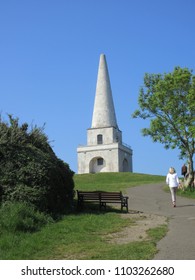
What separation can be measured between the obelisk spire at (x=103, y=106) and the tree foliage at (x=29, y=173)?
48.2 meters

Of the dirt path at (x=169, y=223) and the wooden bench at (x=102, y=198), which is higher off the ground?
the wooden bench at (x=102, y=198)

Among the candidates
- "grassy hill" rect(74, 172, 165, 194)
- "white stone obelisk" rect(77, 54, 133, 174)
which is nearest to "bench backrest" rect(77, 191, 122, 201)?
"grassy hill" rect(74, 172, 165, 194)

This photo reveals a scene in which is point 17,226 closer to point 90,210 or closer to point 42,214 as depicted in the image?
point 42,214

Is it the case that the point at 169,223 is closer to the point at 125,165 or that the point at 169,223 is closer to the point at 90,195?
the point at 90,195

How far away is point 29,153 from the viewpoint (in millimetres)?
14984

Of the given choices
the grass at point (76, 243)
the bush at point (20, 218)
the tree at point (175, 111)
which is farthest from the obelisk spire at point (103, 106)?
the bush at point (20, 218)

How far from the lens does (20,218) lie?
11.5 m

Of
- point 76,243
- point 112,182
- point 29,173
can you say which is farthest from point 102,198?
point 112,182

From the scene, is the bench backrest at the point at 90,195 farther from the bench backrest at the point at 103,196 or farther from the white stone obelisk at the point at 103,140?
the white stone obelisk at the point at 103,140

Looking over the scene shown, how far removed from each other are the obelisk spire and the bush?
51391mm

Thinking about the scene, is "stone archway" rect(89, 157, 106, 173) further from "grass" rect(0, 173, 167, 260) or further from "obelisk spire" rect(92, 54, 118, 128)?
"grass" rect(0, 173, 167, 260)

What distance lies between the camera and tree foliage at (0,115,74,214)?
13.8m

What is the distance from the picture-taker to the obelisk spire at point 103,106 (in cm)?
6412
